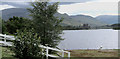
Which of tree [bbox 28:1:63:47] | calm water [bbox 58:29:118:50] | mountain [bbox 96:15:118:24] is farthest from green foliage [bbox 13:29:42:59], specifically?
mountain [bbox 96:15:118:24]

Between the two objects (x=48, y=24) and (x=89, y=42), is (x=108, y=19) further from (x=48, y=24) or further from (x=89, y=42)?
(x=48, y=24)

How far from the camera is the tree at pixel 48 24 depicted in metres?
6.79

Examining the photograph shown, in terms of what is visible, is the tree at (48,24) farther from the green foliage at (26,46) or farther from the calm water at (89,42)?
the green foliage at (26,46)

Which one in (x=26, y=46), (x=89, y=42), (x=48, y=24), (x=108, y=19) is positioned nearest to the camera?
(x=26, y=46)

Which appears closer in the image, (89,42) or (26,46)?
(26,46)

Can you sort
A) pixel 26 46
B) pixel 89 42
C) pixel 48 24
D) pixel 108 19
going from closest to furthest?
1. pixel 26 46
2. pixel 48 24
3. pixel 89 42
4. pixel 108 19

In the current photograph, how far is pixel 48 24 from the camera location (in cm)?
680

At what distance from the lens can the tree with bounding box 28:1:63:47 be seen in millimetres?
6793

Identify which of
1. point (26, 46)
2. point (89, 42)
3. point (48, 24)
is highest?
point (48, 24)

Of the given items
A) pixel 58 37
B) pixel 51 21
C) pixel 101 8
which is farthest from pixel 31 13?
pixel 101 8

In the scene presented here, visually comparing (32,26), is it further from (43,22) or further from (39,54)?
(39,54)

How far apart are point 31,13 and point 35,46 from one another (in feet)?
7.70

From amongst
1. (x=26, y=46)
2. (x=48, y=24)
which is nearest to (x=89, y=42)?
(x=48, y=24)

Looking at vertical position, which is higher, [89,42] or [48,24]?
[48,24]
